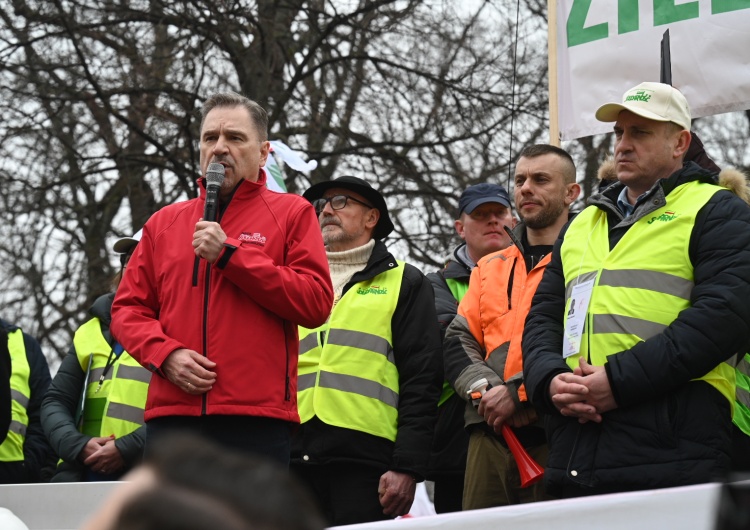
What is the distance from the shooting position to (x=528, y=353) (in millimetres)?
4461

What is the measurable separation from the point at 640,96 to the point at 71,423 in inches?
130

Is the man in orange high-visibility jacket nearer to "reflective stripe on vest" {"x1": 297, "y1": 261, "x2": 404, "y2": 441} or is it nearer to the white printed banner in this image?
"reflective stripe on vest" {"x1": 297, "y1": 261, "x2": 404, "y2": 441}

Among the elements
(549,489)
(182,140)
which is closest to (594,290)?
(549,489)

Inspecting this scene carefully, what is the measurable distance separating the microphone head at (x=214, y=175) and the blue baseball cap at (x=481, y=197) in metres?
2.22

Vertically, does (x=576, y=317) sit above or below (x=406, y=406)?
above

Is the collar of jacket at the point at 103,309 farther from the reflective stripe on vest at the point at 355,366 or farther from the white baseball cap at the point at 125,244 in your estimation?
the reflective stripe on vest at the point at 355,366

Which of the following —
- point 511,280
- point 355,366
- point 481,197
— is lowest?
point 355,366

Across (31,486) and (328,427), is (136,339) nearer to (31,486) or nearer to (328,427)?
(31,486)

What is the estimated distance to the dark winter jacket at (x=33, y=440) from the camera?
271 inches

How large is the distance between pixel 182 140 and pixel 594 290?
931cm

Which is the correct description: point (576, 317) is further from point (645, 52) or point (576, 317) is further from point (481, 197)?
point (645, 52)

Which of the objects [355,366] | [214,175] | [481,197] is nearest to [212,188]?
[214,175]

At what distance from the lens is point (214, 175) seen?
4172mm

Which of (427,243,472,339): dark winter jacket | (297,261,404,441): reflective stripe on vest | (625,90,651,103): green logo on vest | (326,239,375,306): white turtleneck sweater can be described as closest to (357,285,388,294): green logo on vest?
(297,261,404,441): reflective stripe on vest
